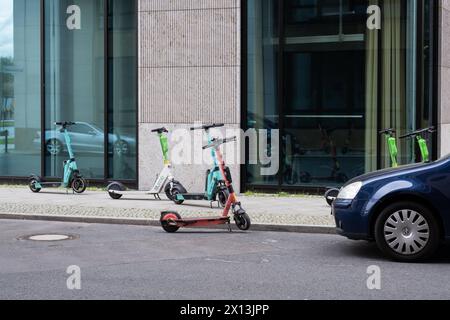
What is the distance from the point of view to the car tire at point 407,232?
815cm

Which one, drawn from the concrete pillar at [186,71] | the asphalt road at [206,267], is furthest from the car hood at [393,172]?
the concrete pillar at [186,71]

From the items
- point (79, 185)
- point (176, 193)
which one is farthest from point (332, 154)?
point (79, 185)

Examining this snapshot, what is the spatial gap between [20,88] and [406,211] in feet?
37.8

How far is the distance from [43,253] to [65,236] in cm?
139

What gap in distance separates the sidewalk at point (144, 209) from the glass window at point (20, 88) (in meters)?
2.23

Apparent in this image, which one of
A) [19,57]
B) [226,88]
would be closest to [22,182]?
[19,57]

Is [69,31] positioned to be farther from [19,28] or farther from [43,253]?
[43,253]

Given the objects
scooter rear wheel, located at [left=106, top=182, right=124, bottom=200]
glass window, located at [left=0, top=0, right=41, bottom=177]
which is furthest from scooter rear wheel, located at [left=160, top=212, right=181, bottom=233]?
glass window, located at [left=0, top=0, right=41, bottom=177]

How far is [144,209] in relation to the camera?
12.6 metres

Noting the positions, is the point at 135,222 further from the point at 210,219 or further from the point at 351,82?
the point at 351,82

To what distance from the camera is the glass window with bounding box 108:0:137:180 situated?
16125 millimetres

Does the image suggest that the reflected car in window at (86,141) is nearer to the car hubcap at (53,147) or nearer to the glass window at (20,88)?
the car hubcap at (53,147)
